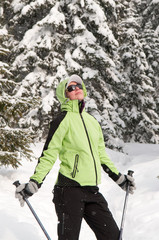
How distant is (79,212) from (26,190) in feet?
1.90

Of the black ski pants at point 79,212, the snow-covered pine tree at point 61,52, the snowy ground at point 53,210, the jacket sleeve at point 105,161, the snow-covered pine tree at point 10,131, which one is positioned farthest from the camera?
the snow-covered pine tree at point 61,52

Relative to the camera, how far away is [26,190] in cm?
289

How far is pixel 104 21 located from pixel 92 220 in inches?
514

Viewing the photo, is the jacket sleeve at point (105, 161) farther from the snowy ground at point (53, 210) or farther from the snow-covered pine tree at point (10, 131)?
the snow-covered pine tree at point (10, 131)

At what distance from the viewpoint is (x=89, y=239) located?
521cm

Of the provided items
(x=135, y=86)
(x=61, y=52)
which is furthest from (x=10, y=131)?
(x=135, y=86)

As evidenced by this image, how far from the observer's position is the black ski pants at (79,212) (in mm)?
2864

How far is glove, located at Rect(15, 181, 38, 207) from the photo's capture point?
9.43ft

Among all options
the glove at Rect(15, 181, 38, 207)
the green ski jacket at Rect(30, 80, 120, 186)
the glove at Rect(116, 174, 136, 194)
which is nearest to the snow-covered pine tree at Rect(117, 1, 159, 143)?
the glove at Rect(116, 174, 136, 194)

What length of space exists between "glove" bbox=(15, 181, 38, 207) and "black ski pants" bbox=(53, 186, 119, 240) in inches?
10.8

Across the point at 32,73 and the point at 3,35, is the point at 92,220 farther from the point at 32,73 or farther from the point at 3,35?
the point at 32,73

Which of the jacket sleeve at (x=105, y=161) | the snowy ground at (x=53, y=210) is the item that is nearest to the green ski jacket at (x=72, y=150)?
the jacket sleeve at (x=105, y=161)

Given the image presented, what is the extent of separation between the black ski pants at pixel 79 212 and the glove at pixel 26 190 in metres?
0.27

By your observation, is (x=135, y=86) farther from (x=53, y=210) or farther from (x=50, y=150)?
(x=50, y=150)
